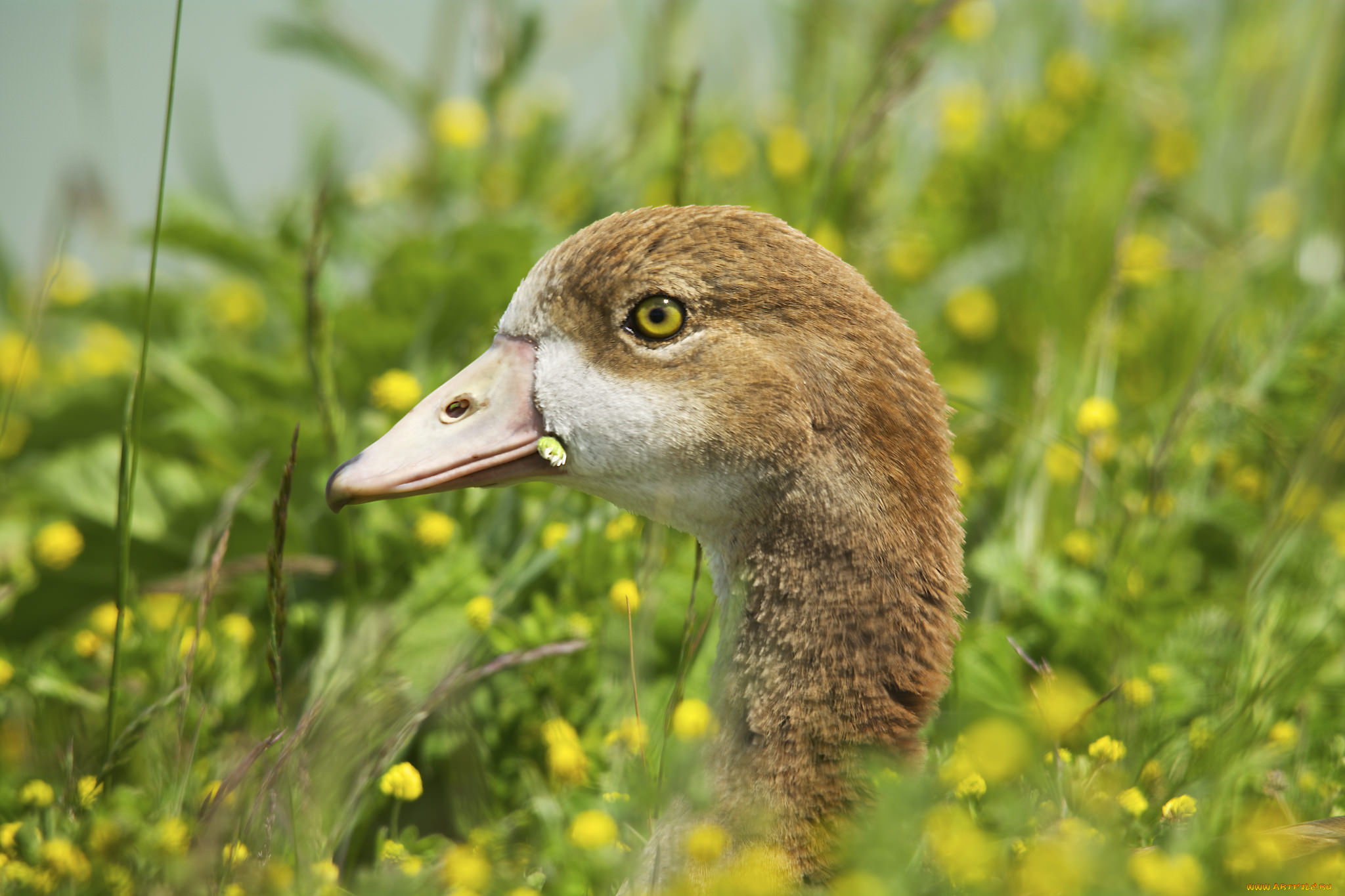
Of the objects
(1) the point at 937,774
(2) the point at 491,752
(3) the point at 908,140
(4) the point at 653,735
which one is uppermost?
(3) the point at 908,140

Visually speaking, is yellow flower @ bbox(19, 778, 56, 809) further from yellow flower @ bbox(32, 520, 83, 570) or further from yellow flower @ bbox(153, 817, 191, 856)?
yellow flower @ bbox(32, 520, 83, 570)

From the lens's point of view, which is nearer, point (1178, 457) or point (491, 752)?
point (491, 752)

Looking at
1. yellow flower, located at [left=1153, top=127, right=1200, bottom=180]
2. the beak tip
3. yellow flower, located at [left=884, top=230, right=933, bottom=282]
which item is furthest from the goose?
yellow flower, located at [left=1153, top=127, right=1200, bottom=180]

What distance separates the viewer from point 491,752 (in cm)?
261

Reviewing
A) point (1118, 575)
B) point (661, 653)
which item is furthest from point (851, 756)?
point (1118, 575)

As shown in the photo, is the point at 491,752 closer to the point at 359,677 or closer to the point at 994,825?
the point at 359,677

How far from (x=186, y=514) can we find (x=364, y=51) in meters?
1.85

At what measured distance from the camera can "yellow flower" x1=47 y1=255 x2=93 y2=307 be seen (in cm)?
278

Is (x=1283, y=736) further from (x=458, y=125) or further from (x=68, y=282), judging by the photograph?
(x=68, y=282)

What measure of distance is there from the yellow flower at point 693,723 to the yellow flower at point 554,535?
0.65 metres

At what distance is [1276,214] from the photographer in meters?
4.96

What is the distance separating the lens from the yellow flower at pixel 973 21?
4.93 meters

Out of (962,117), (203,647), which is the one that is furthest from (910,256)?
(203,647)

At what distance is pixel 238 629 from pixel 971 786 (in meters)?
1.76
